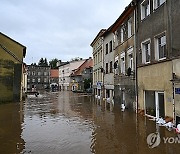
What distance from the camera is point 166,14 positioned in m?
11.9

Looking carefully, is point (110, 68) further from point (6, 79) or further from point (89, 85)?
point (89, 85)

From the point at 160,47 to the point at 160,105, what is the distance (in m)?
3.38

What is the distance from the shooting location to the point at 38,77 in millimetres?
98688

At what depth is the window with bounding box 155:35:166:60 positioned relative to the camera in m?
12.5

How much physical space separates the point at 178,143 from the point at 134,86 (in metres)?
8.92

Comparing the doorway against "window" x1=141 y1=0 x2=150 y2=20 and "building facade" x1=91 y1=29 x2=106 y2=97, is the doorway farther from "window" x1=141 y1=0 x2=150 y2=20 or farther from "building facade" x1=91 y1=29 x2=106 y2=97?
"building facade" x1=91 y1=29 x2=106 y2=97

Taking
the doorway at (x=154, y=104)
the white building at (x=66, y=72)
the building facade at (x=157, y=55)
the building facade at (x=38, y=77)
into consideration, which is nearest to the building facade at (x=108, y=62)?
the building facade at (x=157, y=55)

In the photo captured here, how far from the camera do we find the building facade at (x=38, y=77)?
3853 inches

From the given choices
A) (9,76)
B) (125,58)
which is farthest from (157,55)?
(9,76)

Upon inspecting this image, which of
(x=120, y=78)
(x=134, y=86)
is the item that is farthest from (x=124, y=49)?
(x=134, y=86)

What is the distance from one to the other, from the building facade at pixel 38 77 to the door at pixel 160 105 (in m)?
88.8

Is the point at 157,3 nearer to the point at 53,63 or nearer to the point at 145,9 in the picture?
the point at 145,9

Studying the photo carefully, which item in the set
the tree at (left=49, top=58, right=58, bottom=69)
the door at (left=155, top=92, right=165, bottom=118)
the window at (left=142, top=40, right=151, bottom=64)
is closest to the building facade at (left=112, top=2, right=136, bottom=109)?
the window at (left=142, top=40, right=151, bottom=64)

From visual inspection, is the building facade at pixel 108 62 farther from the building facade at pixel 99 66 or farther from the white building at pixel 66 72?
the white building at pixel 66 72
